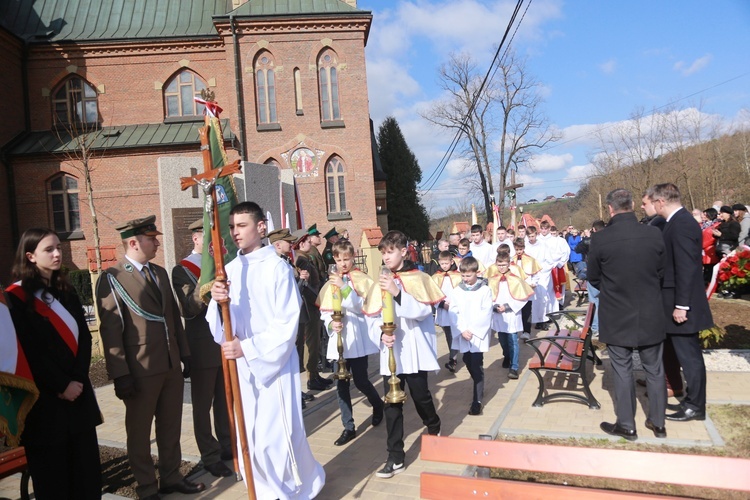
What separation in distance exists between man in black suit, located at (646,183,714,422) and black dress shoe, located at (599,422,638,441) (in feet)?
2.29

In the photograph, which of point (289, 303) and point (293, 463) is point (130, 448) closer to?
point (293, 463)

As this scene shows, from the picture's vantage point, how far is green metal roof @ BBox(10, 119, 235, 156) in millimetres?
22250

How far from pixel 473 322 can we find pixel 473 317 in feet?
0.30

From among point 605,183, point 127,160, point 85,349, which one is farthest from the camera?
point 605,183

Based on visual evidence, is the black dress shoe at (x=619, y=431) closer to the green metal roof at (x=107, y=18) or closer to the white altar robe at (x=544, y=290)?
the white altar robe at (x=544, y=290)

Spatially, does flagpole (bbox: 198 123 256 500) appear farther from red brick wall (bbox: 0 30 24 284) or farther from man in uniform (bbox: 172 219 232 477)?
red brick wall (bbox: 0 30 24 284)

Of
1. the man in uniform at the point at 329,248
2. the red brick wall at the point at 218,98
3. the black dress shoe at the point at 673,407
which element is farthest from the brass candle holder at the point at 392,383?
the red brick wall at the point at 218,98

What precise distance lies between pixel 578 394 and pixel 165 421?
4672mm

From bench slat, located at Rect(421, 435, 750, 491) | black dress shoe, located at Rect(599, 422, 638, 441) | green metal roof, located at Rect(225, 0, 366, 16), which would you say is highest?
green metal roof, located at Rect(225, 0, 366, 16)

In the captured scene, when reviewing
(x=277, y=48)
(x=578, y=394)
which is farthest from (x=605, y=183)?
(x=578, y=394)

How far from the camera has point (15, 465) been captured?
397 centimetres

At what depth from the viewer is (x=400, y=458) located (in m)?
4.41

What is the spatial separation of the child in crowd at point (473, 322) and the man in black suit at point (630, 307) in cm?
152

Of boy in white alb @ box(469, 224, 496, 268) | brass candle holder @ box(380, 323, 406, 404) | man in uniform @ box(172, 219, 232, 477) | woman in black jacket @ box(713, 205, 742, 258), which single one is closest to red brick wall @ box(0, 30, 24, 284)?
boy in white alb @ box(469, 224, 496, 268)
